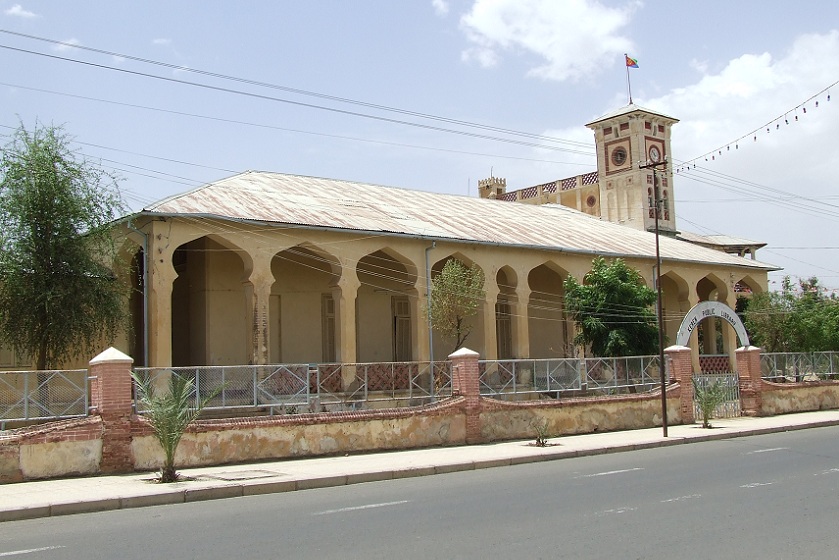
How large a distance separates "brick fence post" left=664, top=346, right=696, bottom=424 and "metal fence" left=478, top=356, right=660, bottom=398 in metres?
0.94

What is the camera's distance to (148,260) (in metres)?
20.2

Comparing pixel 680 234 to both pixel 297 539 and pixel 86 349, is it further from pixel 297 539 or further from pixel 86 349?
pixel 297 539

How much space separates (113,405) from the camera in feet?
44.8

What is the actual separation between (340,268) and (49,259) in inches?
295

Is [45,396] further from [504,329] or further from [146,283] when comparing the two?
[504,329]

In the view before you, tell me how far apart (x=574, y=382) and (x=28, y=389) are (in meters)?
13.9

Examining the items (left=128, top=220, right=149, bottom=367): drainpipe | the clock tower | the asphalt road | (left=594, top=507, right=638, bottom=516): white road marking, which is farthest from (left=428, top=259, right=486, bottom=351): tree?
the clock tower

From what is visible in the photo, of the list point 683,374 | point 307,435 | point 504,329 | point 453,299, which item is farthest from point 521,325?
→ point 307,435

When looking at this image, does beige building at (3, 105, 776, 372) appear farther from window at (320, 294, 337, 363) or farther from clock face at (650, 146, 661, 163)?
clock face at (650, 146, 661, 163)

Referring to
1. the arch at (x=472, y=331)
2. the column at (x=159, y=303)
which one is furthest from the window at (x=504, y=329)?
the column at (x=159, y=303)

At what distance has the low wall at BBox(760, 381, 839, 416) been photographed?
1032 inches

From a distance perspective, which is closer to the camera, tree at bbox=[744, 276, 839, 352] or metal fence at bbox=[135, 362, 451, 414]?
metal fence at bbox=[135, 362, 451, 414]

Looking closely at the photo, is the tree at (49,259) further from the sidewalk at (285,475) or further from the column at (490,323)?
the column at (490,323)

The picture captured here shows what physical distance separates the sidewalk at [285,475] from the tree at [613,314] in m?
6.40
